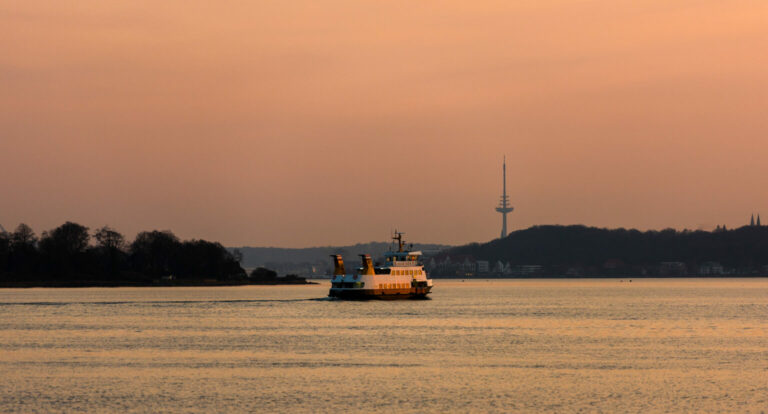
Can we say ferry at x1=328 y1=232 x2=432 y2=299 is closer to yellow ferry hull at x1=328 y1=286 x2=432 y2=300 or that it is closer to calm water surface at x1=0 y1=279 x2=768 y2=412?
yellow ferry hull at x1=328 y1=286 x2=432 y2=300

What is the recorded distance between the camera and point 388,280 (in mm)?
190250

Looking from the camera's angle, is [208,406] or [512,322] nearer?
[208,406]

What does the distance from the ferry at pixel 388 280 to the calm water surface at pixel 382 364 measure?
45811mm

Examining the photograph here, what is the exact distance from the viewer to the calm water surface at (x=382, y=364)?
59969 millimetres

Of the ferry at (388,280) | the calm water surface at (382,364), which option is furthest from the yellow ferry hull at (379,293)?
the calm water surface at (382,364)

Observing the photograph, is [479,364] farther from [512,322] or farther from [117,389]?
[512,322]

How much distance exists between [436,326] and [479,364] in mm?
45449

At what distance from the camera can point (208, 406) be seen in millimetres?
58031

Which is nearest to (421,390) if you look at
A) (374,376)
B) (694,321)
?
(374,376)

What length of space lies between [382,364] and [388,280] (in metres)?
111

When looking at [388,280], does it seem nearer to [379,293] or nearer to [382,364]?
[379,293]

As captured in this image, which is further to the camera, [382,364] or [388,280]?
[388,280]

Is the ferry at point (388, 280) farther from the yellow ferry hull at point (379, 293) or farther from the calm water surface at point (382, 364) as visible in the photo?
the calm water surface at point (382, 364)

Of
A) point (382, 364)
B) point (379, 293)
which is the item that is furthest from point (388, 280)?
point (382, 364)
